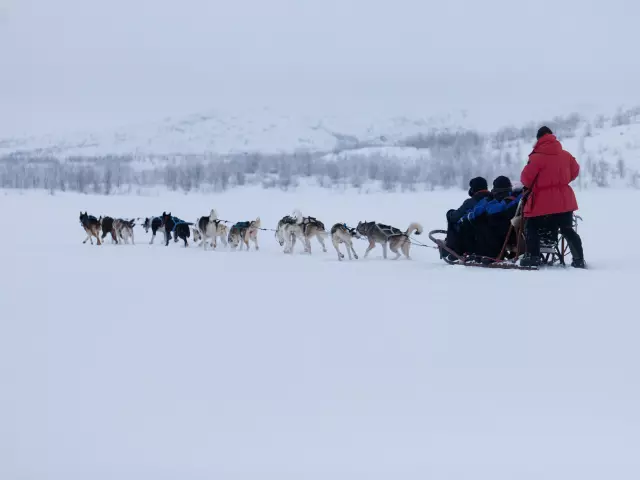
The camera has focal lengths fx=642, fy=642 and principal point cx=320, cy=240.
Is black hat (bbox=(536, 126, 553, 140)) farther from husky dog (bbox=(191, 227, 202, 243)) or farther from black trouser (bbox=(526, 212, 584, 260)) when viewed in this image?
husky dog (bbox=(191, 227, 202, 243))

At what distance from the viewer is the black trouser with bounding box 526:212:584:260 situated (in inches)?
223

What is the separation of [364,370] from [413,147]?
1909 inches

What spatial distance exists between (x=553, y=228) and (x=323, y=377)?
3759 mm

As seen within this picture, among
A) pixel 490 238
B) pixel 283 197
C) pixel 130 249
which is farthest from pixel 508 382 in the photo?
pixel 283 197

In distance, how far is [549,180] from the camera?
5.55 m

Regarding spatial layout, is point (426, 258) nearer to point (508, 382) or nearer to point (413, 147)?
point (508, 382)

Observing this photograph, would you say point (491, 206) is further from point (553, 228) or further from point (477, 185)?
point (553, 228)

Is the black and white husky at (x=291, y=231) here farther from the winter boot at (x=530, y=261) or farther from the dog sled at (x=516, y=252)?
the winter boot at (x=530, y=261)

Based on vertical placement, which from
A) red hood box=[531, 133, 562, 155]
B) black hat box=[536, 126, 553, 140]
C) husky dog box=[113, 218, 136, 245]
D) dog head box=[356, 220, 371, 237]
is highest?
black hat box=[536, 126, 553, 140]

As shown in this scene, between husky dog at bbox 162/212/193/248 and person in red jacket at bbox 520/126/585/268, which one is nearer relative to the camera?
person in red jacket at bbox 520/126/585/268

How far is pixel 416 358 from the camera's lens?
2969 mm

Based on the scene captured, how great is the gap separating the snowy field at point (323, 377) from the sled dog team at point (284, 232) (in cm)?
185

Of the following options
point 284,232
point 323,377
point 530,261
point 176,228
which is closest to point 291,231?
point 284,232

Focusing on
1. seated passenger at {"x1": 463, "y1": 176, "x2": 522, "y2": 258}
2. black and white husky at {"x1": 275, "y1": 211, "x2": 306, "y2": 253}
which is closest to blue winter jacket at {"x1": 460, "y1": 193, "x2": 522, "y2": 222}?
seated passenger at {"x1": 463, "y1": 176, "x2": 522, "y2": 258}
